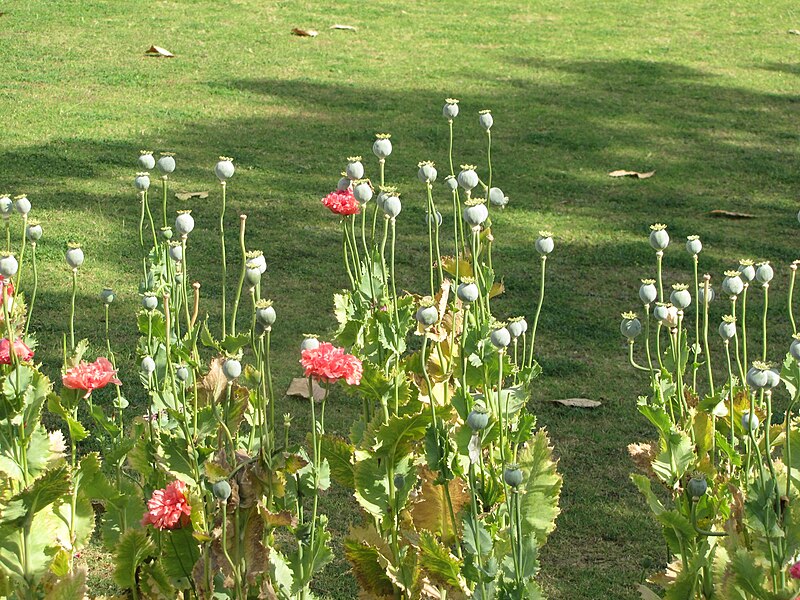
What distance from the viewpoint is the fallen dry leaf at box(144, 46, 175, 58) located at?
313 inches

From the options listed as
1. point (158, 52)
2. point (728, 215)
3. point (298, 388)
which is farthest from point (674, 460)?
point (158, 52)

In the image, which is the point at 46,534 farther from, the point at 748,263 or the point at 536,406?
the point at 536,406

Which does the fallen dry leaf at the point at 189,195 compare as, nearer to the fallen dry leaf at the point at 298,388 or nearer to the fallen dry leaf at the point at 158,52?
the fallen dry leaf at the point at 298,388

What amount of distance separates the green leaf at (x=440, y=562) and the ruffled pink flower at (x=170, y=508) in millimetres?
445

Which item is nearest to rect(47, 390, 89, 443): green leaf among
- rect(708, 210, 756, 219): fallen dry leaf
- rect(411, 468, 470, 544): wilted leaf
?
rect(411, 468, 470, 544): wilted leaf

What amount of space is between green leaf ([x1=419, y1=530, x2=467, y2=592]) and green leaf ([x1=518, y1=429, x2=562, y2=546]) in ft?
0.51

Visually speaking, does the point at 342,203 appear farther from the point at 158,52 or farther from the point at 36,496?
the point at 158,52

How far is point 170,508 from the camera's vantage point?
1978mm

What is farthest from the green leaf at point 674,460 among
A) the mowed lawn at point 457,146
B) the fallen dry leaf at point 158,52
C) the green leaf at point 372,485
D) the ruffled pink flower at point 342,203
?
the fallen dry leaf at point 158,52

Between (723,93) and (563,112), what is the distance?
53.4 inches

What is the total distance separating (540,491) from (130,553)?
31.1 inches

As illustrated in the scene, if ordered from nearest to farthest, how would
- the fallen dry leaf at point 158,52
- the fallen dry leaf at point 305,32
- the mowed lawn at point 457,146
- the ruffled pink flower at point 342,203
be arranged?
the ruffled pink flower at point 342,203, the mowed lawn at point 457,146, the fallen dry leaf at point 158,52, the fallen dry leaf at point 305,32

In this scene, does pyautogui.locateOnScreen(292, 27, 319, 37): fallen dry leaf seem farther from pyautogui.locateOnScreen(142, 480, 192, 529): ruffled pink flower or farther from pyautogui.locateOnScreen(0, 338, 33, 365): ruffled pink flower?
pyautogui.locateOnScreen(142, 480, 192, 529): ruffled pink flower

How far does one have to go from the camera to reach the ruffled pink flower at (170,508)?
6.47ft
